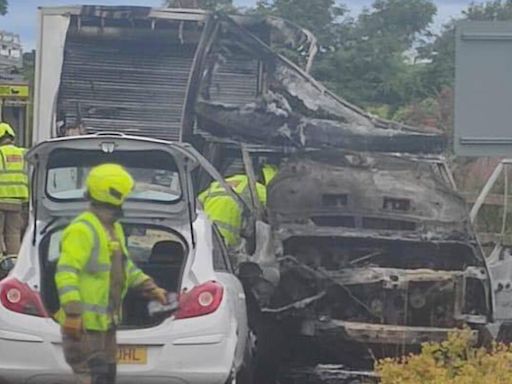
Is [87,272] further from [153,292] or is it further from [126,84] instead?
[126,84]

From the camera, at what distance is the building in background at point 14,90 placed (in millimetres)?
15016

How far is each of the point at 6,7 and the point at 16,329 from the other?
3.72m

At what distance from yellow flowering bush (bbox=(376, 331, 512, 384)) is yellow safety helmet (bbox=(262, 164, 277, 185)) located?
232 centimetres

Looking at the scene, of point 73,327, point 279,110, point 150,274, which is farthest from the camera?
point 279,110

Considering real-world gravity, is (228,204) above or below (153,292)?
above

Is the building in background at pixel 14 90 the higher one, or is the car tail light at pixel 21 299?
the building in background at pixel 14 90

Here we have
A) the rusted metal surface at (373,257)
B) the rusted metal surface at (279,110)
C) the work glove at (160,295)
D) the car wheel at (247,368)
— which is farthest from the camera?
the rusted metal surface at (279,110)

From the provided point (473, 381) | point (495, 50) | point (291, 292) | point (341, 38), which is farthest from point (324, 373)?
point (495, 50)

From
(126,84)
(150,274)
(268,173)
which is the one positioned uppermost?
(126,84)

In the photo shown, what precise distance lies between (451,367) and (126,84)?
12.7 ft

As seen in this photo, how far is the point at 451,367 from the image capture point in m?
9.68

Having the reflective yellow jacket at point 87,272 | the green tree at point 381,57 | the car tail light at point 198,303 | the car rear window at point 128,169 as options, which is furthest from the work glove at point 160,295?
the green tree at point 381,57

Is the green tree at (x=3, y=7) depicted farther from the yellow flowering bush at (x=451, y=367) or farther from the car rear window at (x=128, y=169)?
the yellow flowering bush at (x=451, y=367)

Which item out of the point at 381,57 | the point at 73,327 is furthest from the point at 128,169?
the point at 381,57
